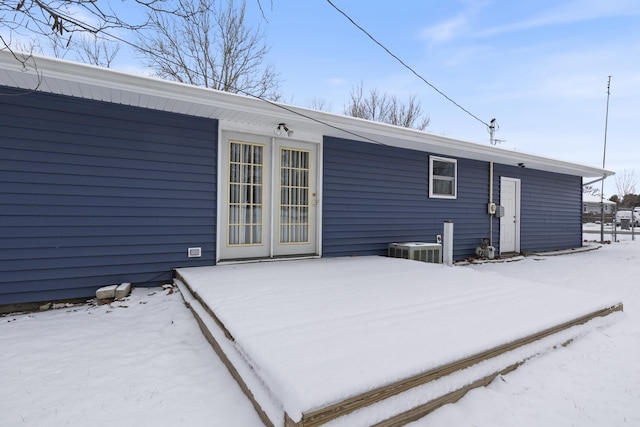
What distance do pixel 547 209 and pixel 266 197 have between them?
798 cm

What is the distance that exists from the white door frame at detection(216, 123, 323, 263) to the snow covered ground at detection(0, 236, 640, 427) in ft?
5.10

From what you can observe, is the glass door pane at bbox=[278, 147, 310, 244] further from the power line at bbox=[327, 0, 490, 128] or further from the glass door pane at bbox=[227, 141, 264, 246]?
the power line at bbox=[327, 0, 490, 128]

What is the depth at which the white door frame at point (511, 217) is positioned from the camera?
7.70 meters

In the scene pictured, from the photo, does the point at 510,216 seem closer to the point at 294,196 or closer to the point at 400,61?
the point at 400,61

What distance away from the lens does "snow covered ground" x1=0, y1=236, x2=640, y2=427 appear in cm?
160

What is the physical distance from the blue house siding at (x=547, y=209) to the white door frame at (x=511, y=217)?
14cm

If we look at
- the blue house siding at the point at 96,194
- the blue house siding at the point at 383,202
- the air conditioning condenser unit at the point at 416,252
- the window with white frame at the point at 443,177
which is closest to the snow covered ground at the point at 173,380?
the blue house siding at the point at 96,194

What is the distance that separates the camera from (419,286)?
10.9 ft

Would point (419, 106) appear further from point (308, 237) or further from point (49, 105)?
point (49, 105)

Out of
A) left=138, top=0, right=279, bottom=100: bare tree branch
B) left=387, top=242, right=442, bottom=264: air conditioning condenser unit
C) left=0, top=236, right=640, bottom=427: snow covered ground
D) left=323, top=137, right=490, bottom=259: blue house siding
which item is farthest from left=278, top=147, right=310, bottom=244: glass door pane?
left=138, top=0, right=279, bottom=100: bare tree branch

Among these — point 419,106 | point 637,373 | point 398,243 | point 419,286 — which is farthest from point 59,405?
point 419,106

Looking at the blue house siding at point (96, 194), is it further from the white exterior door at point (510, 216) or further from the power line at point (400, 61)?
the white exterior door at point (510, 216)

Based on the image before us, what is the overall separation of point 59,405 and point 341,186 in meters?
4.30

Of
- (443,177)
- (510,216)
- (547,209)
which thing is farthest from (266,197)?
(547,209)
